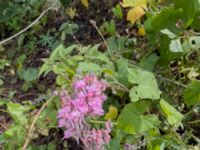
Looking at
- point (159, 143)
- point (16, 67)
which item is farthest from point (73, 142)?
point (16, 67)

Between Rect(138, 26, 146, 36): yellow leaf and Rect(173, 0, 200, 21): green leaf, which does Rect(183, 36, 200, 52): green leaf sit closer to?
Rect(173, 0, 200, 21): green leaf

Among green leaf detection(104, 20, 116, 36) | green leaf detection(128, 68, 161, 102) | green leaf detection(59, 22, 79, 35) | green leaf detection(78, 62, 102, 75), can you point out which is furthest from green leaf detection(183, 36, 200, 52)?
green leaf detection(59, 22, 79, 35)

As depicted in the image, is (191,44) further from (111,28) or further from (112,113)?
(111,28)

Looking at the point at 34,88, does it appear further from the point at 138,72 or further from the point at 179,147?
the point at 179,147

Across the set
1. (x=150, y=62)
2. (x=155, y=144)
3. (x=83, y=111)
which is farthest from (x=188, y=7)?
(x=83, y=111)

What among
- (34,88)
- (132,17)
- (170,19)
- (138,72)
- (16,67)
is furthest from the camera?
(16,67)

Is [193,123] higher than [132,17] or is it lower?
lower
